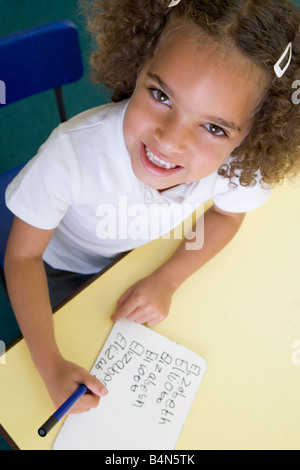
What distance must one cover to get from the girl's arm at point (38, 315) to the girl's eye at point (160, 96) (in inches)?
12.3

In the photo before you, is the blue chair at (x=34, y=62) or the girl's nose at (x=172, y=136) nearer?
the girl's nose at (x=172, y=136)

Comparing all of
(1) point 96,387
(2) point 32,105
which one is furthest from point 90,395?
(2) point 32,105

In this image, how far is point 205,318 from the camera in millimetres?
790

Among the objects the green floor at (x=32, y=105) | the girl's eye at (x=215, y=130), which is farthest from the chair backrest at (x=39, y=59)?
the green floor at (x=32, y=105)

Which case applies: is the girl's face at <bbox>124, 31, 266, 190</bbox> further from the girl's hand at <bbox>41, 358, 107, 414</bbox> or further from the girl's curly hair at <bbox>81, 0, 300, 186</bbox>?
the girl's hand at <bbox>41, 358, 107, 414</bbox>

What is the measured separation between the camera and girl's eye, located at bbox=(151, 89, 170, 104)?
640mm

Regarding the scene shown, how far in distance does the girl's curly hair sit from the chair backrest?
0.25 feet

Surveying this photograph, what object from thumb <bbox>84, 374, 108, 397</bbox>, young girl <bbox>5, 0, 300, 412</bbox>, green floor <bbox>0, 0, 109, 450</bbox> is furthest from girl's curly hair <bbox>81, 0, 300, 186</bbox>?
green floor <bbox>0, 0, 109, 450</bbox>

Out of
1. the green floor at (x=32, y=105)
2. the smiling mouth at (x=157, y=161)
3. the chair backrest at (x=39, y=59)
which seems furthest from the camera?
the green floor at (x=32, y=105)

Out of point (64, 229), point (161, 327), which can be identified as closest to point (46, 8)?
point (64, 229)

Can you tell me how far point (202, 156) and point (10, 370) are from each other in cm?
46

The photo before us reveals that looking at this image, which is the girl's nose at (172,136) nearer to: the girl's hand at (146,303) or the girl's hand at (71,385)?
the girl's hand at (146,303)

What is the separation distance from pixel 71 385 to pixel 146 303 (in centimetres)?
18

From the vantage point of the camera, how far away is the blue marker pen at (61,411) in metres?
0.60
